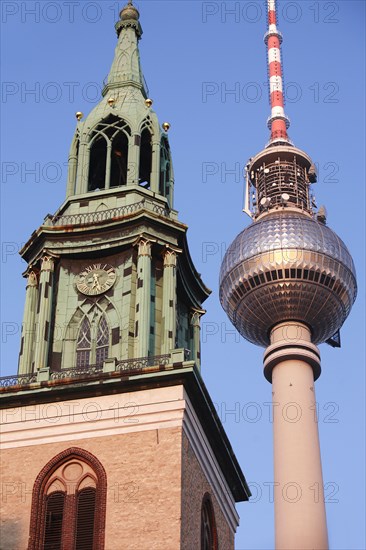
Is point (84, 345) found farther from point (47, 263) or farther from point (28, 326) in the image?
point (47, 263)

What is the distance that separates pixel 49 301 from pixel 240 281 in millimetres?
40420

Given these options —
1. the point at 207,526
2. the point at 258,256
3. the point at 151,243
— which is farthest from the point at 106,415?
the point at 258,256

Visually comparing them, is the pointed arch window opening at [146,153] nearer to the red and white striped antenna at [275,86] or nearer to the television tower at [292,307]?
the television tower at [292,307]

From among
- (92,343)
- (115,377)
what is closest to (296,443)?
(92,343)

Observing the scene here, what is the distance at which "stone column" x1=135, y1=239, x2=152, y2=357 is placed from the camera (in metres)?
41.6

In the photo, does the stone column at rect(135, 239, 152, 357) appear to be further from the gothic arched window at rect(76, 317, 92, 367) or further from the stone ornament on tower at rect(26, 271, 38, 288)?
the stone ornament on tower at rect(26, 271, 38, 288)

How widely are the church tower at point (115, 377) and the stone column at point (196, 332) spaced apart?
80mm

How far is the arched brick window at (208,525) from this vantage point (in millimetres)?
39625

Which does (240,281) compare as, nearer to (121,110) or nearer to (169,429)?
(121,110)

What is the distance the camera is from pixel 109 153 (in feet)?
160

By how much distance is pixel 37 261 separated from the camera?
45.5 metres

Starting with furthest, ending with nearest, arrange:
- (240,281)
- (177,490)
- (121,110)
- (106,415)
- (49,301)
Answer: (240,281) < (121,110) < (49,301) < (106,415) < (177,490)

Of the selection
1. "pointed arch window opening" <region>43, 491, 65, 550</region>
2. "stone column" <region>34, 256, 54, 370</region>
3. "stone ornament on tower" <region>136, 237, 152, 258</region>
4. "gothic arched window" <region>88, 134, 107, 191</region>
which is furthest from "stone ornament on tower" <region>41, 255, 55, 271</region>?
"pointed arch window opening" <region>43, 491, 65, 550</region>

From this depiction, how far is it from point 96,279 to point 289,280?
38.8 meters
